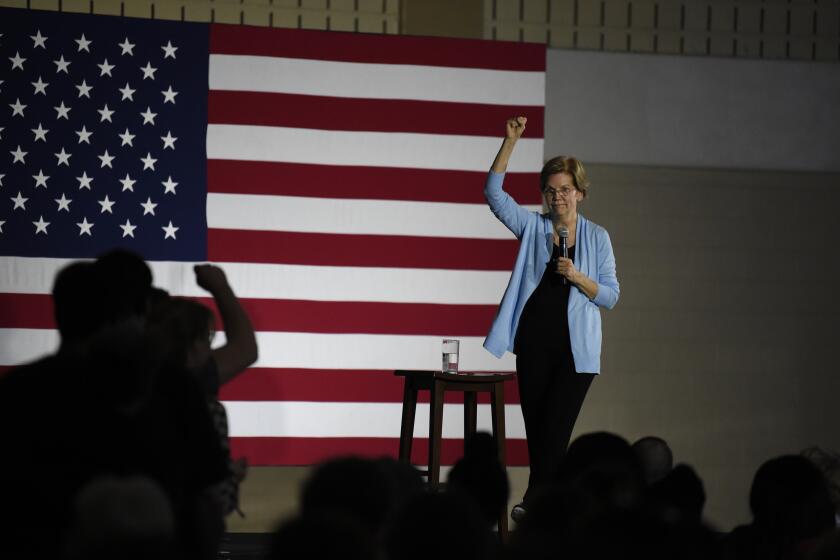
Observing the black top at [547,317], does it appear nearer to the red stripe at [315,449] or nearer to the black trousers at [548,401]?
the black trousers at [548,401]

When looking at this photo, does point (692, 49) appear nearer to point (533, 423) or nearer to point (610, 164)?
point (610, 164)

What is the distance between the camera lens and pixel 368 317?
5.27 metres

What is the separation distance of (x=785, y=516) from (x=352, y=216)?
3.44 metres

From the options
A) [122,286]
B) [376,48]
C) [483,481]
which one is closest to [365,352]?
[376,48]

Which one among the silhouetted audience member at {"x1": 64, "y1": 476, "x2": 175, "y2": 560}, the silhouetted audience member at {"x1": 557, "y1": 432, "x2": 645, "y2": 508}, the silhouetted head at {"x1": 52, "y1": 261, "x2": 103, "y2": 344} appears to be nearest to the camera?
the silhouetted audience member at {"x1": 64, "y1": 476, "x2": 175, "y2": 560}

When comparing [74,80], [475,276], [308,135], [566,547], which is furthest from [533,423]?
[74,80]

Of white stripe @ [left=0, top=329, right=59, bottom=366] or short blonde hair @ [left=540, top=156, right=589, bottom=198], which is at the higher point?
short blonde hair @ [left=540, top=156, right=589, bottom=198]

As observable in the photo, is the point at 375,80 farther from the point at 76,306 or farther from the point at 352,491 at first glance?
the point at 352,491

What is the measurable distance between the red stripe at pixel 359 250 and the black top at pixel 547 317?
146 centimetres

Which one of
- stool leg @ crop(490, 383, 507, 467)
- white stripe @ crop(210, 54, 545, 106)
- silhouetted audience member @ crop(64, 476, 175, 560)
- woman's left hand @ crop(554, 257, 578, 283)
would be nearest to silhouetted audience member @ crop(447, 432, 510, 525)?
silhouetted audience member @ crop(64, 476, 175, 560)

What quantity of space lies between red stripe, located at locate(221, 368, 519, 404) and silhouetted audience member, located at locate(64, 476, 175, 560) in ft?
11.9

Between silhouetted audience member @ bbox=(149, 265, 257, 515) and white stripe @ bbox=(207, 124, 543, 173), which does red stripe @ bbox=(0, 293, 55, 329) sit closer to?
white stripe @ bbox=(207, 124, 543, 173)

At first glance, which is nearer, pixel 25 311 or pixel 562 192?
pixel 562 192

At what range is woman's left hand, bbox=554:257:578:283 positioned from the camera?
12.2ft
